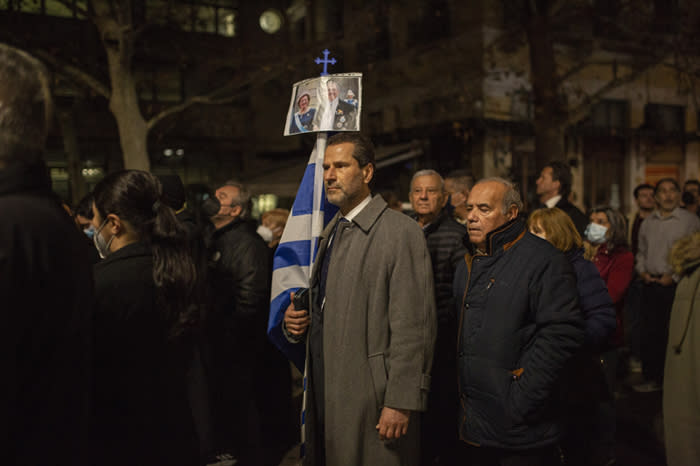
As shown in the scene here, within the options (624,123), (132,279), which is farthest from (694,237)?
(624,123)

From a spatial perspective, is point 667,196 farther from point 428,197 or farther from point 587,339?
point 587,339

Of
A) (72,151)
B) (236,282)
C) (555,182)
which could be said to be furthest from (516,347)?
(72,151)

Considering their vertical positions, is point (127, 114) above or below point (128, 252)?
above

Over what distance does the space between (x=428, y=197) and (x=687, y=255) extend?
2049 millimetres

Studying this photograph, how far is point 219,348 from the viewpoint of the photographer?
4.90 m

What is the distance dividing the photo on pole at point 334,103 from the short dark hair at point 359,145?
169 mm

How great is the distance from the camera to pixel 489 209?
10.7 ft

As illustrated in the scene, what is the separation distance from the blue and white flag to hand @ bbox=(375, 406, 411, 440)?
0.84 m

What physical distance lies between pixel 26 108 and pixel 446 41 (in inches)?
576

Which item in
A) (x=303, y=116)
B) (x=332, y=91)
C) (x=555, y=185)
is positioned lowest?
(x=555, y=185)

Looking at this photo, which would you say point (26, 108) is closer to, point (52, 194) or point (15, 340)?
point (52, 194)

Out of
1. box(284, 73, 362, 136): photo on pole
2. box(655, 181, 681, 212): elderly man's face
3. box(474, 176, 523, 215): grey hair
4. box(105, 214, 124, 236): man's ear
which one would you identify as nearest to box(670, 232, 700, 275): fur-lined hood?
box(474, 176, 523, 215): grey hair

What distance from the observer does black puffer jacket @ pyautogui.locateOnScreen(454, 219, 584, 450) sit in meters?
2.83

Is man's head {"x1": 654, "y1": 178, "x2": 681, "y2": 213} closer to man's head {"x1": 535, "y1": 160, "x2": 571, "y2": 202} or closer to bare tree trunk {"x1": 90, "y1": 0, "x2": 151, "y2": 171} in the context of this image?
man's head {"x1": 535, "y1": 160, "x2": 571, "y2": 202}
